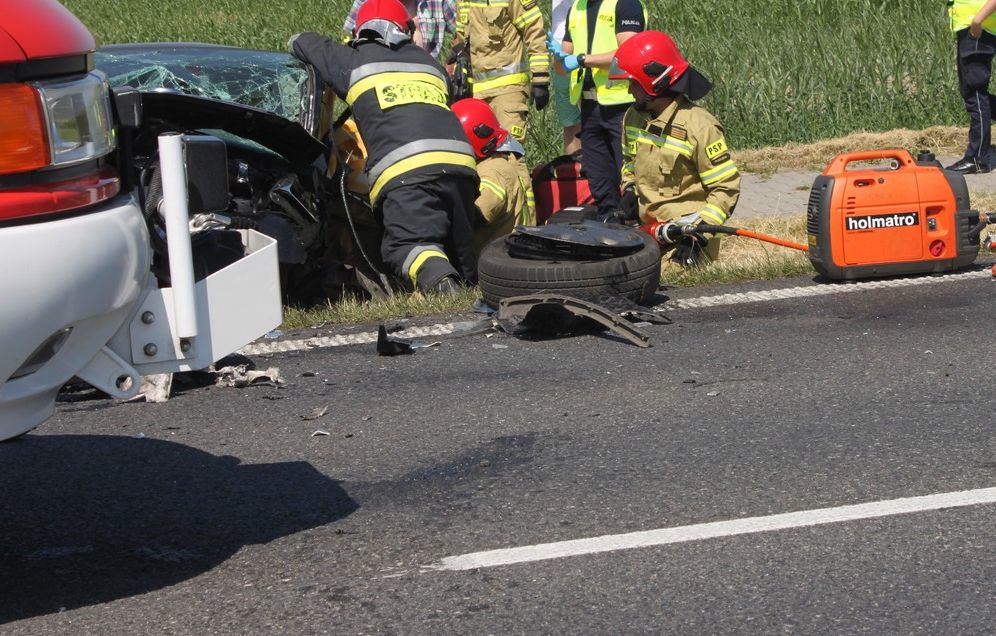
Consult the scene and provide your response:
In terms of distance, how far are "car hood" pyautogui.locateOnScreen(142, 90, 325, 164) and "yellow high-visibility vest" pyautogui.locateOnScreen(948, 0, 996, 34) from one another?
561 cm

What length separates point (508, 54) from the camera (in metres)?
10.1

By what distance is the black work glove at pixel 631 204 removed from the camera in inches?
304

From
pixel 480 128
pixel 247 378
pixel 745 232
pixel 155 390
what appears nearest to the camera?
pixel 155 390

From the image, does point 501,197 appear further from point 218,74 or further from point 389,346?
point 389,346

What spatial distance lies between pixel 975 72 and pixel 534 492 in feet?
24.9

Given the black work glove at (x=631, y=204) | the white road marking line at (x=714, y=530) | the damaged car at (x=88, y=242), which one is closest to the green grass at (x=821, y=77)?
the black work glove at (x=631, y=204)

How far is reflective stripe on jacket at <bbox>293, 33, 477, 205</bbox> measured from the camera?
727 cm

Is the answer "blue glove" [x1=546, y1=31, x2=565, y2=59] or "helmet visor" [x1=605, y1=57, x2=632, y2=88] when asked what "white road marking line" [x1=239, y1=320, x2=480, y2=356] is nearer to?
"helmet visor" [x1=605, y1=57, x2=632, y2=88]

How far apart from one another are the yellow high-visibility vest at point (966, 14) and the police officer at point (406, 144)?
471 centimetres

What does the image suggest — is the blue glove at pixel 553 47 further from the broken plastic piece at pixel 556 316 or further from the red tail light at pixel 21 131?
the red tail light at pixel 21 131

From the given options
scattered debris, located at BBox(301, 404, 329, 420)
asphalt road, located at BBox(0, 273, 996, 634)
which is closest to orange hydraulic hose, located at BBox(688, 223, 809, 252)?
asphalt road, located at BBox(0, 273, 996, 634)

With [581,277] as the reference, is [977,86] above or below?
above

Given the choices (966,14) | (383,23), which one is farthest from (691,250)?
(966,14)

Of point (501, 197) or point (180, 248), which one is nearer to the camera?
point (180, 248)
